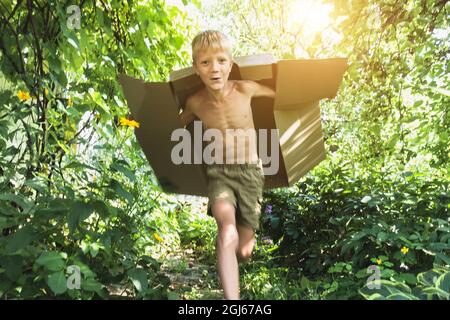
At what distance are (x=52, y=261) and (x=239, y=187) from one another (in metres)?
1.00

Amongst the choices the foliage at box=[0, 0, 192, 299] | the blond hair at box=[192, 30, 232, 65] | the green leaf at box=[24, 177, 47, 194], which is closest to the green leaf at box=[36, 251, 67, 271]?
the foliage at box=[0, 0, 192, 299]

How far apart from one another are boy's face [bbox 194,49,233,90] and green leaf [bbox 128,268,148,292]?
0.90 m

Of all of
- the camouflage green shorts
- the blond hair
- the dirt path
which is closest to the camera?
the blond hair

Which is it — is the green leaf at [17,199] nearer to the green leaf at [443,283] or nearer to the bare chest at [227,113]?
the bare chest at [227,113]

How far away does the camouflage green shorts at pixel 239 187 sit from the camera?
7.16ft

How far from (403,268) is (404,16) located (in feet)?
5.34

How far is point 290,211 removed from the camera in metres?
3.29

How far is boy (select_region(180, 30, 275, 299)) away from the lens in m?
2.07

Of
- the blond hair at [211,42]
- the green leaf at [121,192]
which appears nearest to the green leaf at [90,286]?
the green leaf at [121,192]

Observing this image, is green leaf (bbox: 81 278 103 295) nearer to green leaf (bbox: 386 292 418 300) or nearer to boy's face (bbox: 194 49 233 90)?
green leaf (bbox: 386 292 418 300)

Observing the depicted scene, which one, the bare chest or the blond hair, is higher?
the blond hair

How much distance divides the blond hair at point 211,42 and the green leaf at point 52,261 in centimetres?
109

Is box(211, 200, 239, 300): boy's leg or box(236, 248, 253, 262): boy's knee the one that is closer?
box(211, 200, 239, 300): boy's leg
